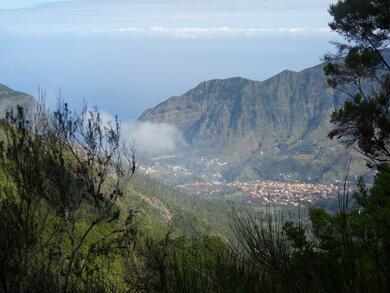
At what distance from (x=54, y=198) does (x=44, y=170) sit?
2.95 ft

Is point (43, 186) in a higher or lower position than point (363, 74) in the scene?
lower

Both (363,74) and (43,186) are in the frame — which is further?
(363,74)

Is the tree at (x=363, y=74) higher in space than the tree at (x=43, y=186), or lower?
higher

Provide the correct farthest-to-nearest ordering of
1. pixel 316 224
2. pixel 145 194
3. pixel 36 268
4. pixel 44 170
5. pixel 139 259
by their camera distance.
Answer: pixel 145 194 < pixel 316 224 < pixel 139 259 < pixel 44 170 < pixel 36 268

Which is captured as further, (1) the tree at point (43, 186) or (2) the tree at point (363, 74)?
(2) the tree at point (363, 74)

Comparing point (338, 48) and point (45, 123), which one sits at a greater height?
point (338, 48)

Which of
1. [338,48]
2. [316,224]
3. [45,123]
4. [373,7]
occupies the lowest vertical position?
[316,224]

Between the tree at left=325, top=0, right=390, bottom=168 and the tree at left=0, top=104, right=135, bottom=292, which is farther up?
the tree at left=325, top=0, right=390, bottom=168

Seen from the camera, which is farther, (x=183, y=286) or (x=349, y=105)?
(x=349, y=105)

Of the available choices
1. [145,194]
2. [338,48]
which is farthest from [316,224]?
[145,194]

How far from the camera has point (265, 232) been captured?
5.62 m

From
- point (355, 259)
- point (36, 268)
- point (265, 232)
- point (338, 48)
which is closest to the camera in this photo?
point (355, 259)

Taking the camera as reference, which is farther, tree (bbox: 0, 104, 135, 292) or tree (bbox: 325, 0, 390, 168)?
tree (bbox: 325, 0, 390, 168)

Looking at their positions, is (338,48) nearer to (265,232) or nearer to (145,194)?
(265,232)
